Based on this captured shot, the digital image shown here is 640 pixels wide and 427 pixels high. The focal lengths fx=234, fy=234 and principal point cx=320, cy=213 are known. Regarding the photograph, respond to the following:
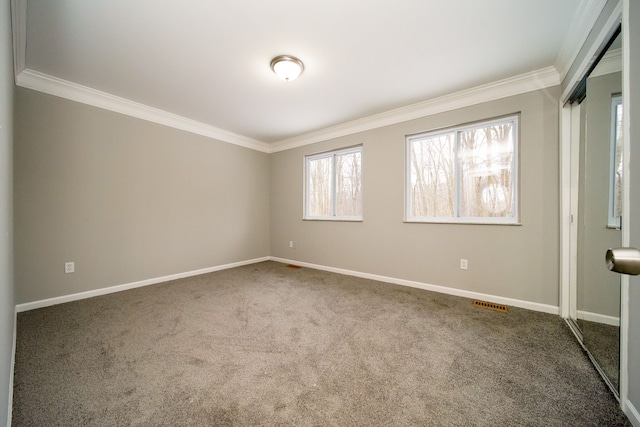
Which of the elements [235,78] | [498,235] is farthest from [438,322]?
[235,78]

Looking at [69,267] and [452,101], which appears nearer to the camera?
[69,267]

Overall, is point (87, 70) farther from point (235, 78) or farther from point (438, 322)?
point (438, 322)

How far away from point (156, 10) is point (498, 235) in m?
3.84

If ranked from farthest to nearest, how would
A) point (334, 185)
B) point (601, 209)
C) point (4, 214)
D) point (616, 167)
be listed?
point (334, 185), point (601, 209), point (616, 167), point (4, 214)

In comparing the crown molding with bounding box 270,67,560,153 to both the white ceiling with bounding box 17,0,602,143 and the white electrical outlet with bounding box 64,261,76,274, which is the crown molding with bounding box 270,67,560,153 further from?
the white electrical outlet with bounding box 64,261,76,274

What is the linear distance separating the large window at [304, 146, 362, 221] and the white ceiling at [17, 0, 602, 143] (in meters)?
1.18

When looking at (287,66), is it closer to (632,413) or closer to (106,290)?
(632,413)

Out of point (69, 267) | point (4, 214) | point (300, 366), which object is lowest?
point (300, 366)

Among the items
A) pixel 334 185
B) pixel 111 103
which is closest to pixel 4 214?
pixel 111 103

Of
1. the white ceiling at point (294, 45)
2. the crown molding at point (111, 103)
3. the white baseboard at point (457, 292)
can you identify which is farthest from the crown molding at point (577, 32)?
the crown molding at point (111, 103)

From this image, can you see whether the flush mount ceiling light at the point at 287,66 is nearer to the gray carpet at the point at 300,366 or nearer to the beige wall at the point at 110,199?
the beige wall at the point at 110,199

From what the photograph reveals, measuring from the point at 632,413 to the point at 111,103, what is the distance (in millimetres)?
5186

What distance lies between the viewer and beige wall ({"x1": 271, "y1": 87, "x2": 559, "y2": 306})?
246 centimetres

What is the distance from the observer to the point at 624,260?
56 centimetres
